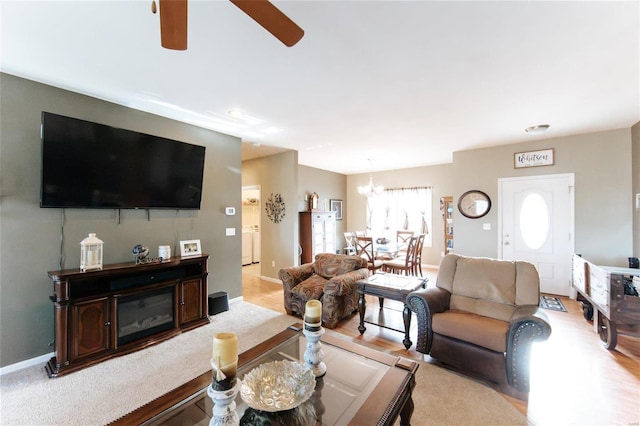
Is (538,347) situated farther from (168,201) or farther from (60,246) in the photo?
(60,246)

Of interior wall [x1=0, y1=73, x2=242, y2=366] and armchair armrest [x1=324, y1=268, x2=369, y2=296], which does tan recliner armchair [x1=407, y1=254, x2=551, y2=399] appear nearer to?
armchair armrest [x1=324, y1=268, x2=369, y2=296]

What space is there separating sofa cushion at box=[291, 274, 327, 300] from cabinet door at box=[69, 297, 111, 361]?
202cm

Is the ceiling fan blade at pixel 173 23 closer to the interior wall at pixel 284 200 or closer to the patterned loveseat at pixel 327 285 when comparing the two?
the patterned loveseat at pixel 327 285

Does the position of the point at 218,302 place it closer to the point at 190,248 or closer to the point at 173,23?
the point at 190,248

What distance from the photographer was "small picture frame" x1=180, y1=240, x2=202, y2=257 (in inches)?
136

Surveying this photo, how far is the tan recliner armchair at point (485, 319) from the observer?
6.64 feet

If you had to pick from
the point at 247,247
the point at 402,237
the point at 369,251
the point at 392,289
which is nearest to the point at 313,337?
the point at 392,289

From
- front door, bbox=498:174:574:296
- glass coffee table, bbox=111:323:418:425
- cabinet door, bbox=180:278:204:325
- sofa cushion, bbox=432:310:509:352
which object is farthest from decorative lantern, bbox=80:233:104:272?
front door, bbox=498:174:574:296

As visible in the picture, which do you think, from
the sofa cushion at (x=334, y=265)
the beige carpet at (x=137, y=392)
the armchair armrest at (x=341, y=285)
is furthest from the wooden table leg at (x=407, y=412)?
the sofa cushion at (x=334, y=265)

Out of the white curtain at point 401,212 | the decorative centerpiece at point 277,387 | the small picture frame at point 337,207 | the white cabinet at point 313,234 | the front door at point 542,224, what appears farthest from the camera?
the small picture frame at point 337,207

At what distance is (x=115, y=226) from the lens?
3.00 m

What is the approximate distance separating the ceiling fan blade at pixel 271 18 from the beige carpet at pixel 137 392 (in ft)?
8.11

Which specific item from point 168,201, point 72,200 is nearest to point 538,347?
point 168,201

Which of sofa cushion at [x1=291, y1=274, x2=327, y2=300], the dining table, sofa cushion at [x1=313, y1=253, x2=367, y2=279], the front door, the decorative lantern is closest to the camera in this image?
the decorative lantern
